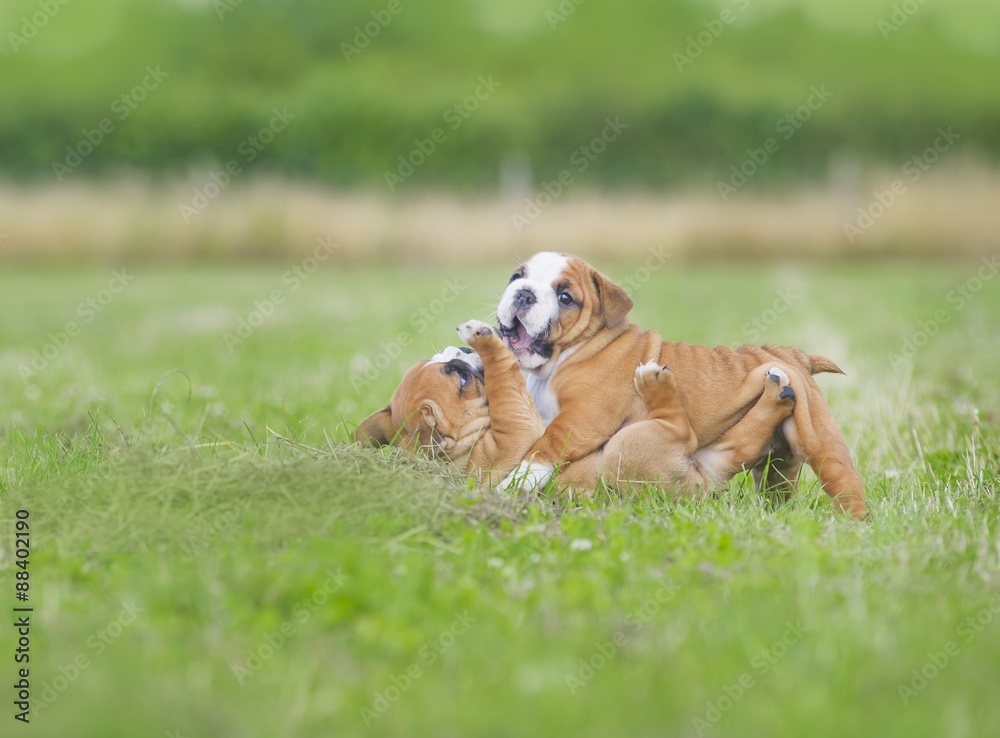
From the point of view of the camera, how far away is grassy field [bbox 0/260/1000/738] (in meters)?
2.01

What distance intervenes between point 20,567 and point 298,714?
136 centimetres

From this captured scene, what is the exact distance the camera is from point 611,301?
3771 millimetres

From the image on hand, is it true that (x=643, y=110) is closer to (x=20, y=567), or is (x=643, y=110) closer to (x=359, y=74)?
(x=359, y=74)

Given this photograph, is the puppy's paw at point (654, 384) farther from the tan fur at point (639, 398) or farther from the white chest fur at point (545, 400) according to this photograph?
the white chest fur at point (545, 400)

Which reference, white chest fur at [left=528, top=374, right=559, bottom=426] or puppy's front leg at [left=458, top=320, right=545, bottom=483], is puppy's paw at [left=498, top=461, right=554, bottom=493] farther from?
white chest fur at [left=528, top=374, right=559, bottom=426]

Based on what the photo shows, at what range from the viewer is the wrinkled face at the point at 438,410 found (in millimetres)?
3670

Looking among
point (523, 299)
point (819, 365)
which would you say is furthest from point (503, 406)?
point (819, 365)

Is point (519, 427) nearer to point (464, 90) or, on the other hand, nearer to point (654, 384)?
point (654, 384)

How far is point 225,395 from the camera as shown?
5965 mm

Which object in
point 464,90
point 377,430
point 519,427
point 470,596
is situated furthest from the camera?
point 464,90

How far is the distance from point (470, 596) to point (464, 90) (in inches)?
1010

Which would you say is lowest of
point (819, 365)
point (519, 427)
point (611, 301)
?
point (519, 427)

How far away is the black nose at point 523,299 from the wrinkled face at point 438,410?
313mm

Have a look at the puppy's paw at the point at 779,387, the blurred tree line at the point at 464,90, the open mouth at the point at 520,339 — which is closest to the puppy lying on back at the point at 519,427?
the puppy's paw at the point at 779,387
